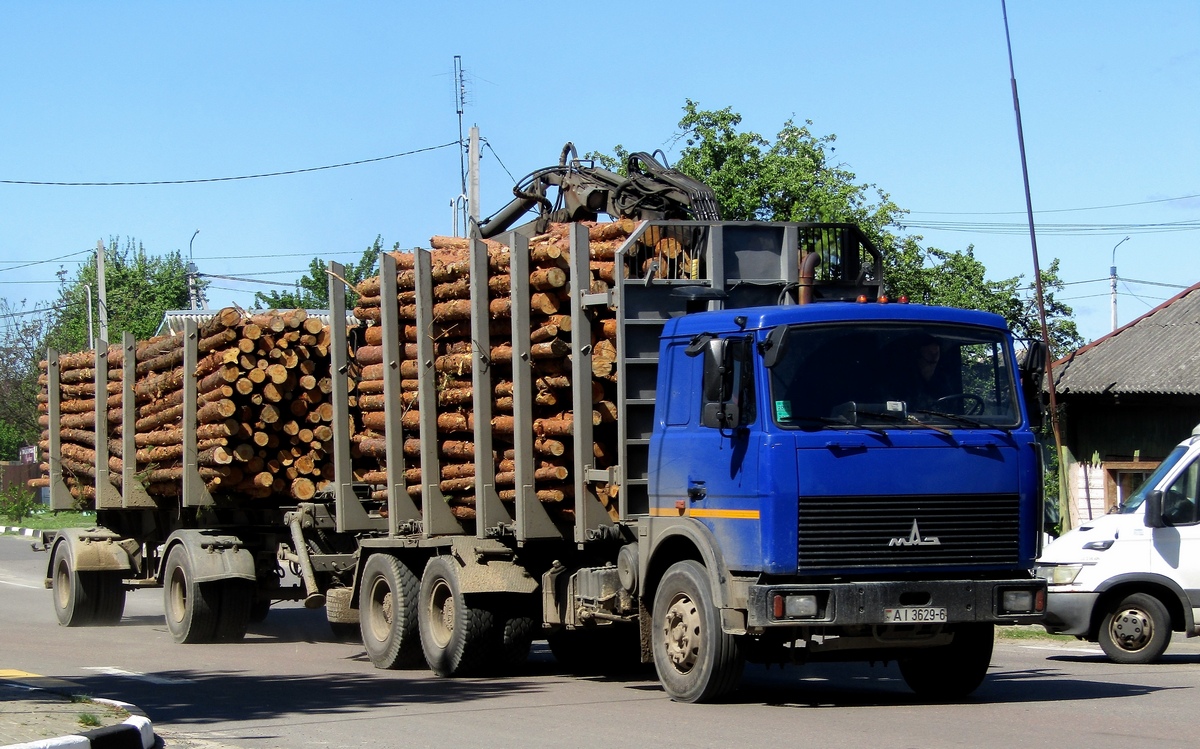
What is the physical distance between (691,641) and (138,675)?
543cm

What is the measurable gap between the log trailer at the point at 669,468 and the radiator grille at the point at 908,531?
14 mm

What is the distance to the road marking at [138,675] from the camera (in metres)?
12.7

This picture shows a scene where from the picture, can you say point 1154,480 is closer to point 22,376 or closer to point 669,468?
point 669,468

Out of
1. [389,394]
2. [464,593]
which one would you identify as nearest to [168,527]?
[389,394]

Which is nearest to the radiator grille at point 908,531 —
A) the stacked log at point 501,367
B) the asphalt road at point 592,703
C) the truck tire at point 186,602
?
the asphalt road at point 592,703

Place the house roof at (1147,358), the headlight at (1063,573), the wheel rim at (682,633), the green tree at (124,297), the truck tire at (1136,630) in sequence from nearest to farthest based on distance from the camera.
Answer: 1. the wheel rim at (682,633)
2. the truck tire at (1136,630)
3. the headlight at (1063,573)
4. the house roof at (1147,358)
5. the green tree at (124,297)

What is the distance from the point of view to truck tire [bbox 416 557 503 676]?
12.6m

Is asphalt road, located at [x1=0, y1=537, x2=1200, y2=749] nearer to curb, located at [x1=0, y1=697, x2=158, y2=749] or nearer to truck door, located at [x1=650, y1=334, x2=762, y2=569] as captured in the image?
curb, located at [x1=0, y1=697, x2=158, y2=749]

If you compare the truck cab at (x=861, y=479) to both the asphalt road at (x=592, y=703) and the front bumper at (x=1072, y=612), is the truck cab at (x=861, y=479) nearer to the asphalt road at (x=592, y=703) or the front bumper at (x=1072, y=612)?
the asphalt road at (x=592, y=703)

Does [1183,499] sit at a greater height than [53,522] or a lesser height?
greater

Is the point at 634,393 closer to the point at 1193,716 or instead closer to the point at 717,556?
the point at 717,556

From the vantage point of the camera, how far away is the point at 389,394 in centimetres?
1386

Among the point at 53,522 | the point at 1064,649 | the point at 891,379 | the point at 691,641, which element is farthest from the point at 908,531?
the point at 53,522

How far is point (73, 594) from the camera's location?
18.6 meters
